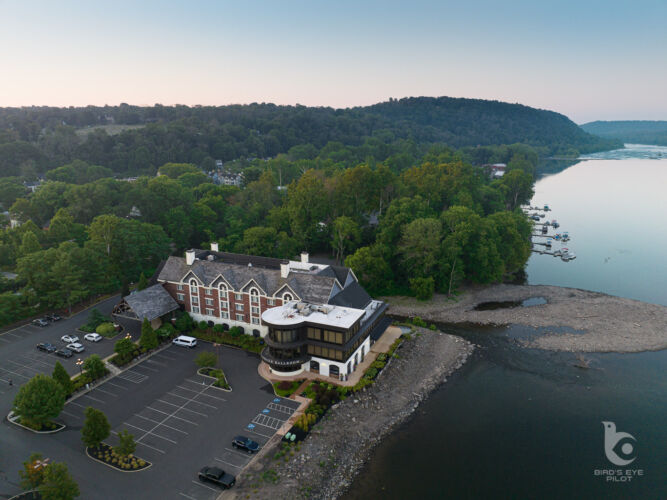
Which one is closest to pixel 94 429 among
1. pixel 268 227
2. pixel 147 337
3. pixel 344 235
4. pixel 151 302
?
pixel 147 337

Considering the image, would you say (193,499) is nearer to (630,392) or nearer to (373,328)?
(373,328)

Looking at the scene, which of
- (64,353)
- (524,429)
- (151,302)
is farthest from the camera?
(151,302)

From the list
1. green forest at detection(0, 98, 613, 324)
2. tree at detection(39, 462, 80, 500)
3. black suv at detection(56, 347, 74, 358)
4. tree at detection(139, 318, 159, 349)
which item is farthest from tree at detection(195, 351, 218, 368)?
green forest at detection(0, 98, 613, 324)

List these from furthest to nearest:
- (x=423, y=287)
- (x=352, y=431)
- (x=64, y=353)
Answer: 1. (x=423, y=287)
2. (x=64, y=353)
3. (x=352, y=431)

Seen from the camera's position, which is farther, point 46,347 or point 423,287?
point 423,287

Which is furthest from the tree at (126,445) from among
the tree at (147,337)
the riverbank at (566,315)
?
the riverbank at (566,315)

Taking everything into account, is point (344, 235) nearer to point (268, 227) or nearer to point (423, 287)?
point (268, 227)

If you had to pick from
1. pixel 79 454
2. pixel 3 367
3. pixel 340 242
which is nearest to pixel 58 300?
pixel 3 367
